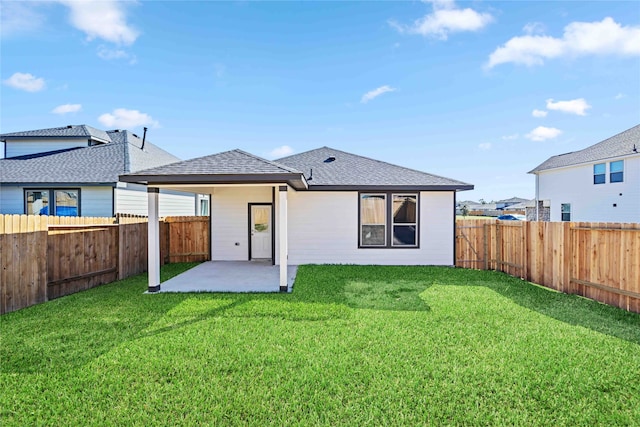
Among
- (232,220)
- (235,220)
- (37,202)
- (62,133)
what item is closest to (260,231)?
(235,220)

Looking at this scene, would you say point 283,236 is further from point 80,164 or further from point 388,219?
point 80,164

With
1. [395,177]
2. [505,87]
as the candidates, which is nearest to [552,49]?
[505,87]

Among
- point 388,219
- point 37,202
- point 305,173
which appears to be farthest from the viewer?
point 37,202

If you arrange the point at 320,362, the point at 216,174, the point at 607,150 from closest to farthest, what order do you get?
the point at 320,362
the point at 216,174
the point at 607,150

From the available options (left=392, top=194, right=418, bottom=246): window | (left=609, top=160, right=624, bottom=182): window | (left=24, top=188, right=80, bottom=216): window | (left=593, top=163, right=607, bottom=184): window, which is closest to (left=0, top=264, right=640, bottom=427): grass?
(left=392, top=194, right=418, bottom=246): window

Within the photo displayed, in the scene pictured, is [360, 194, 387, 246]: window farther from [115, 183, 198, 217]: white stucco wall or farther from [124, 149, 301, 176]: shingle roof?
[115, 183, 198, 217]: white stucco wall

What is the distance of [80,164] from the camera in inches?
530

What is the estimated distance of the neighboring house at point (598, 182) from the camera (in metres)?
15.8

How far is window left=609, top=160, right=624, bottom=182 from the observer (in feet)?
53.6

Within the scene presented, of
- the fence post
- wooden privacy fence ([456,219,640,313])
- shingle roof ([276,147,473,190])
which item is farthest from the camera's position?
the fence post

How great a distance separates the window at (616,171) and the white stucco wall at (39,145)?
1051 inches

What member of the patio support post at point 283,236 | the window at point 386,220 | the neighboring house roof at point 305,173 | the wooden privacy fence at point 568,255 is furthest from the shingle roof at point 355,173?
the patio support post at point 283,236

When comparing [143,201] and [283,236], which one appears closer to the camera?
[283,236]

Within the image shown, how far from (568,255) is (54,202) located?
17072 mm
